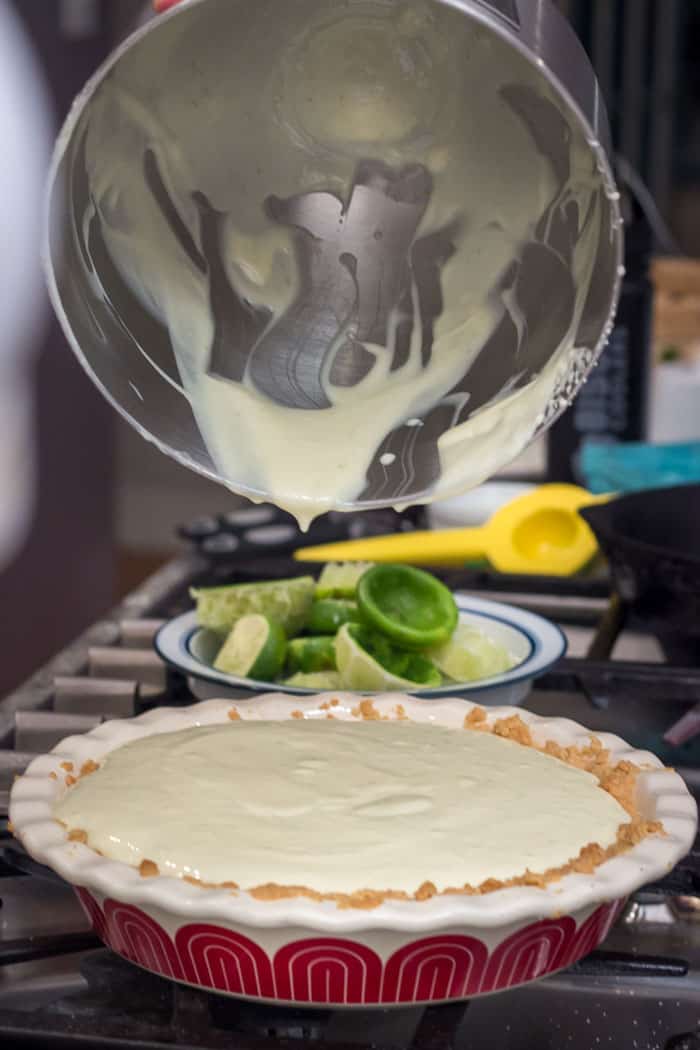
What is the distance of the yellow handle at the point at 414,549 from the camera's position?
4.25 ft

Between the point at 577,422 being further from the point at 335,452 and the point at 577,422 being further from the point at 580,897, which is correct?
the point at 580,897

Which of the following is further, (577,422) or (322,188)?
(577,422)

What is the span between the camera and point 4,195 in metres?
3.29

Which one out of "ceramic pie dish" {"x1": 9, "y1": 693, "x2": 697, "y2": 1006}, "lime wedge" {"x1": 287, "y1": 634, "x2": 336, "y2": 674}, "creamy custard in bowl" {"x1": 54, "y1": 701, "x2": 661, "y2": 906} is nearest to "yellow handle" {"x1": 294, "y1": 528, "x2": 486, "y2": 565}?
"lime wedge" {"x1": 287, "y1": 634, "x2": 336, "y2": 674}

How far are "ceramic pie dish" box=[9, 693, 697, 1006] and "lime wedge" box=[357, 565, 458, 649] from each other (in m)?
0.33

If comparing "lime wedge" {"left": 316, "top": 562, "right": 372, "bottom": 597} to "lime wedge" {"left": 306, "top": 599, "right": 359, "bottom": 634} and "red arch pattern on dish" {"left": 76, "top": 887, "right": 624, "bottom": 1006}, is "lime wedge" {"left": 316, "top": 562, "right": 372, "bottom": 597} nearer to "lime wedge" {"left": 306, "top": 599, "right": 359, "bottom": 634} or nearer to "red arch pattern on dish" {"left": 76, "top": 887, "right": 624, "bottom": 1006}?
"lime wedge" {"left": 306, "top": 599, "right": 359, "bottom": 634}

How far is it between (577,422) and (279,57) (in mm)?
926

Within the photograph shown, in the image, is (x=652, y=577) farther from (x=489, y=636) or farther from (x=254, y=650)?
(x=254, y=650)

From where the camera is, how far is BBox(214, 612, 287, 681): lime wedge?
0.92 metres

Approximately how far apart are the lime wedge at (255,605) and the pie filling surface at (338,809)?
205 mm

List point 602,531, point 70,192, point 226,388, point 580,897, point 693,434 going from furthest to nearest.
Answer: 1. point 693,434
2. point 602,531
3. point 226,388
4. point 70,192
5. point 580,897

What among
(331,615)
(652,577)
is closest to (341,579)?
(331,615)

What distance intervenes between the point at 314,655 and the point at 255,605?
0.06 m

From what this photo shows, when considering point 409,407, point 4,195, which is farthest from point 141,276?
point 4,195
